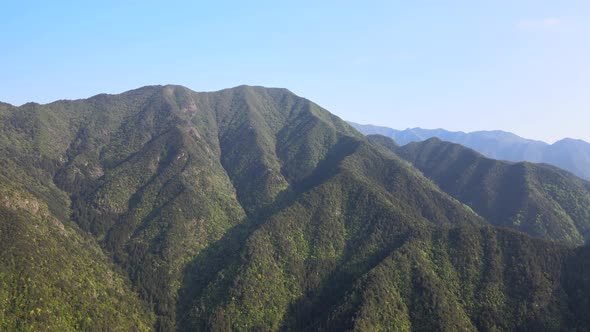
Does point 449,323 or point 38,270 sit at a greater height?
point 38,270

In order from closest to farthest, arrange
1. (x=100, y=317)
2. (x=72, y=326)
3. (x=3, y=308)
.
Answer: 1. (x=3, y=308)
2. (x=72, y=326)
3. (x=100, y=317)

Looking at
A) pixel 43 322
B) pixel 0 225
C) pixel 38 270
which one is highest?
pixel 0 225

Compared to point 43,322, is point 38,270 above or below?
above

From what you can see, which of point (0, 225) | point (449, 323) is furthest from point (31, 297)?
point (449, 323)

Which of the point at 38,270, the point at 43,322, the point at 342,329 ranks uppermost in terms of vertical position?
the point at 38,270

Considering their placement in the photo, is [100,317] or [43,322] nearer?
[43,322]

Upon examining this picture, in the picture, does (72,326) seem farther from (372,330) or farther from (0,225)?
(372,330)

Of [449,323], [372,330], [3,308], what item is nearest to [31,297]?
[3,308]

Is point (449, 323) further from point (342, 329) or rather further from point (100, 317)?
point (100, 317)

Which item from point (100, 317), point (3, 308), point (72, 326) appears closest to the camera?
point (3, 308)
